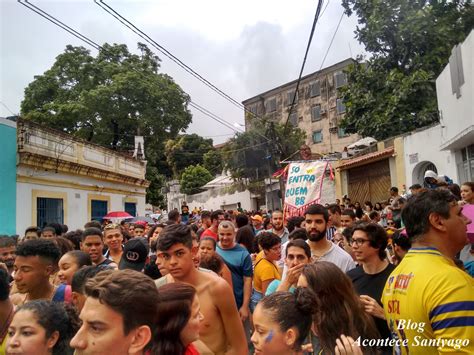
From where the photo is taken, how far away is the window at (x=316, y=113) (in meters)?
43.3

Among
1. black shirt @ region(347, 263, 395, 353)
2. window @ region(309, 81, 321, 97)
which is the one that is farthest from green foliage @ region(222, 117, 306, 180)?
black shirt @ region(347, 263, 395, 353)

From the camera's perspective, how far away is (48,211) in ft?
48.0

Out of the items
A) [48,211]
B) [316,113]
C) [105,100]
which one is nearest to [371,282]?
[48,211]

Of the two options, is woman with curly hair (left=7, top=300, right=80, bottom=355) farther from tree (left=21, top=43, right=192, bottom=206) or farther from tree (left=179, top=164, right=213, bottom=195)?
tree (left=179, top=164, right=213, bottom=195)

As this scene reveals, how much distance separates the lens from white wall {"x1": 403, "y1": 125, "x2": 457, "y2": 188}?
13328 millimetres

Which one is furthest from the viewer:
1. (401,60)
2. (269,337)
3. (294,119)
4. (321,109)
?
(294,119)

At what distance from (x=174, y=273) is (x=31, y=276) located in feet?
4.31

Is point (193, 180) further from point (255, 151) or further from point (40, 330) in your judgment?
point (40, 330)

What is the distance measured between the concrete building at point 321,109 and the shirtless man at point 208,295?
36.9 metres

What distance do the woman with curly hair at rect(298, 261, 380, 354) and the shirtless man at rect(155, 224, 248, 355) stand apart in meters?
0.64

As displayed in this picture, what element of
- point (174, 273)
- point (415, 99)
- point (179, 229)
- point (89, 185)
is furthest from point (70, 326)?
point (415, 99)

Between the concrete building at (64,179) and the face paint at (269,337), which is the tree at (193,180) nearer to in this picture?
the concrete building at (64,179)

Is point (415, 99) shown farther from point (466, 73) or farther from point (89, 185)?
point (89, 185)

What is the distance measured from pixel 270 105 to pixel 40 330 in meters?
49.0
